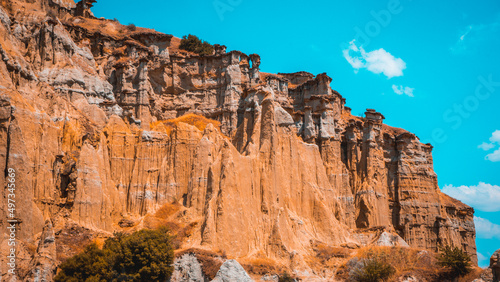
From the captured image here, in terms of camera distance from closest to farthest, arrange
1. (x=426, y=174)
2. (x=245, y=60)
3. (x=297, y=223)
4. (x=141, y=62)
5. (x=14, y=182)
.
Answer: (x=14, y=182), (x=297, y=223), (x=141, y=62), (x=245, y=60), (x=426, y=174)

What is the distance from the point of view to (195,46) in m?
83.4

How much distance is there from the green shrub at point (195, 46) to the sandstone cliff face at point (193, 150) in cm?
238

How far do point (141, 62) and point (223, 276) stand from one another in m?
29.8

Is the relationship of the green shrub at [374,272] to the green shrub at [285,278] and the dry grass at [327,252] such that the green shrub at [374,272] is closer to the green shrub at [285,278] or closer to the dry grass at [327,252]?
the dry grass at [327,252]

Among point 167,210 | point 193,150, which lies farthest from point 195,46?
point 167,210

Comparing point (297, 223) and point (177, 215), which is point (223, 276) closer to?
point (177, 215)

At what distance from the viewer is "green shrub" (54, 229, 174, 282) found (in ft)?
147

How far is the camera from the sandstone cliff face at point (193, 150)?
164ft

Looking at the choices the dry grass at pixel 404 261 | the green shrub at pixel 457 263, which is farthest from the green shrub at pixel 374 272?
the green shrub at pixel 457 263

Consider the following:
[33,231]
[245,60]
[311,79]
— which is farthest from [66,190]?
[311,79]

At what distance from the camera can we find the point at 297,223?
58.3 meters

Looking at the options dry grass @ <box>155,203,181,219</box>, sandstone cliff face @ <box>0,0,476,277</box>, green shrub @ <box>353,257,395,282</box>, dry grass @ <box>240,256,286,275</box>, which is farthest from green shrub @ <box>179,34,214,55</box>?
green shrub @ <box>353,257,395,282</box>

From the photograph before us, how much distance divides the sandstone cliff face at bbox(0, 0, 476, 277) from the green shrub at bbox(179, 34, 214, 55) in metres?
2.38

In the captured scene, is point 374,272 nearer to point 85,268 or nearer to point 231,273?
point 231,273
